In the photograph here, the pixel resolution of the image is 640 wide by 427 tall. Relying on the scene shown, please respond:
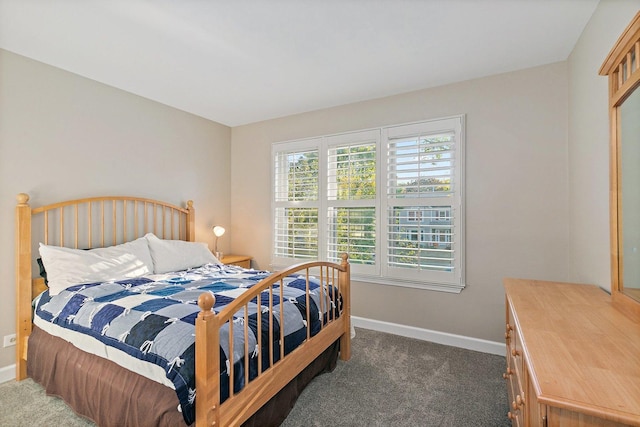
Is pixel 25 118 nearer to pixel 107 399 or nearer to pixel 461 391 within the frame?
pixel 107 399

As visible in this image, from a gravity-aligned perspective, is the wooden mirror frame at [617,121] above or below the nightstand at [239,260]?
above

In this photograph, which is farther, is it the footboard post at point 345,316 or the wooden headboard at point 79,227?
the footboard post at point 345,316

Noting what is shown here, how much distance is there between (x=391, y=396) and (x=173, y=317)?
1.53m

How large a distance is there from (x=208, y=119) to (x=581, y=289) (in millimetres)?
4027

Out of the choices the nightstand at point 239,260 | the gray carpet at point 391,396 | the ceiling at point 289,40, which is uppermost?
the ceiling at point 289,40

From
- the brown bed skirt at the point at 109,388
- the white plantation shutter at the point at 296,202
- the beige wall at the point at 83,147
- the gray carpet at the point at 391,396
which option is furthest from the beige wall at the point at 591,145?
the beige wall at the point at 83,147

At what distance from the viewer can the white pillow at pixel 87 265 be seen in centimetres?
224

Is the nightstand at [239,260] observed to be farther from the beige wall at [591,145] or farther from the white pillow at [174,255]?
the beige wall at [591,145]

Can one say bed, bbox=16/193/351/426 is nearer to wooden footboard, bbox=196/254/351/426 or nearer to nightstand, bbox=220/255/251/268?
wooden footboard, bbox=196/254/351/426

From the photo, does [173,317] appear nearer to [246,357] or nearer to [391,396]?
[246,357]

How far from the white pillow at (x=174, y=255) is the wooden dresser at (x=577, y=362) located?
8.86ft

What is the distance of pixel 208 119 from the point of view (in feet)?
13.1

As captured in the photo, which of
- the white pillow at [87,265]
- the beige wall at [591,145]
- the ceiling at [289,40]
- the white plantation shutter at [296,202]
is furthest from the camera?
the white plantation shutter at [296,202]

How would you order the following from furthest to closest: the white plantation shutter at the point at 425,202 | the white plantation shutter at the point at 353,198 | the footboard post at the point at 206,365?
1. the white plantation shutter at the point at 353,198
2. the white plantation shutter at the point at 425,202
3. the footboard post at the point at 206,365
